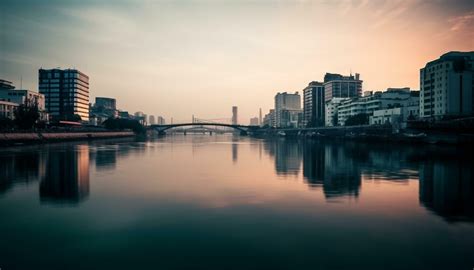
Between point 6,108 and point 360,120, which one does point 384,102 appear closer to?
point 360,120

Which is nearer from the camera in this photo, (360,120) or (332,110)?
(360,120)

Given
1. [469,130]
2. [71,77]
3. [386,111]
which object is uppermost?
[71,77]

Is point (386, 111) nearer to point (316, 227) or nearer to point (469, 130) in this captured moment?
point (469, 130)

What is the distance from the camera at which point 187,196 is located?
18938 millimetres

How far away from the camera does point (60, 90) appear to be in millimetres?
162375

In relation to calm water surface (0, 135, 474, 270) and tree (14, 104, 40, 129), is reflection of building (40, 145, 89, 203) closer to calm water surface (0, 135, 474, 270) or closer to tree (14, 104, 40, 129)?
calm water surface (0, 135, 474, 270)

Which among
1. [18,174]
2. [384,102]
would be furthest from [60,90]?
[18,174]

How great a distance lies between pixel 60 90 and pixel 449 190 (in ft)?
584

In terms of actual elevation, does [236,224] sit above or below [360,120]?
below

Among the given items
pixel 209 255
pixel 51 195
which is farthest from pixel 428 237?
pixel 51 195

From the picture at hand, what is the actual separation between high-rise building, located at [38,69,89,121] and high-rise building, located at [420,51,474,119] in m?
154

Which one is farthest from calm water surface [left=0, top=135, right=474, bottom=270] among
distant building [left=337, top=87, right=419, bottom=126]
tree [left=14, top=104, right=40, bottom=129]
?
distant building [left=337, top=87, right=419, bottom=126]

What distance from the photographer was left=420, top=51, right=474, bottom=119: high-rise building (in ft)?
263

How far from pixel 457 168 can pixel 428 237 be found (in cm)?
2333
